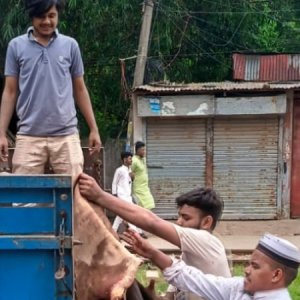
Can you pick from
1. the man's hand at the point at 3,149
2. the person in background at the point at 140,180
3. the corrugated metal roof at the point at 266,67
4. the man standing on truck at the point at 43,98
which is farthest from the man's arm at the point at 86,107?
the corrugated metal roof at the point at 266,67

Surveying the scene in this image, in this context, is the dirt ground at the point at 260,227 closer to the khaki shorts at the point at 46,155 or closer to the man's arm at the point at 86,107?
the man's arm at the point at 86,107

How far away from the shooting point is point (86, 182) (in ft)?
9.31

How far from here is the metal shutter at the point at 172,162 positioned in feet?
40.5

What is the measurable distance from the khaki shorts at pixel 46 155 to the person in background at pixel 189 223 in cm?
62

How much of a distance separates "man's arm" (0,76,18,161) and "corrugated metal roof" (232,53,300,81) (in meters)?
9.58

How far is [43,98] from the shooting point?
11.7 feet

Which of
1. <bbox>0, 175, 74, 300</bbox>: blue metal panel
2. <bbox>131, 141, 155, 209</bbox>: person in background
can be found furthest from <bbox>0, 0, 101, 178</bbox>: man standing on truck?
<bbox>131, 141, 155, 209</bbox>: person in background

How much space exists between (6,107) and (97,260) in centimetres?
134

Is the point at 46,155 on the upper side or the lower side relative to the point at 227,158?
upper

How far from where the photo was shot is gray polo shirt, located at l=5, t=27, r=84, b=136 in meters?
3.54

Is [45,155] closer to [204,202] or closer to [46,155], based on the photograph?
[46,155]

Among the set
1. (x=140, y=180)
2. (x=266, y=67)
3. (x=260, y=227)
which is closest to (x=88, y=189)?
(x=140, y=180)

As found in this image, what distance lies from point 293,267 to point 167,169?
31.9ft

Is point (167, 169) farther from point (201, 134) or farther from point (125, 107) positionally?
point (125, 107)
